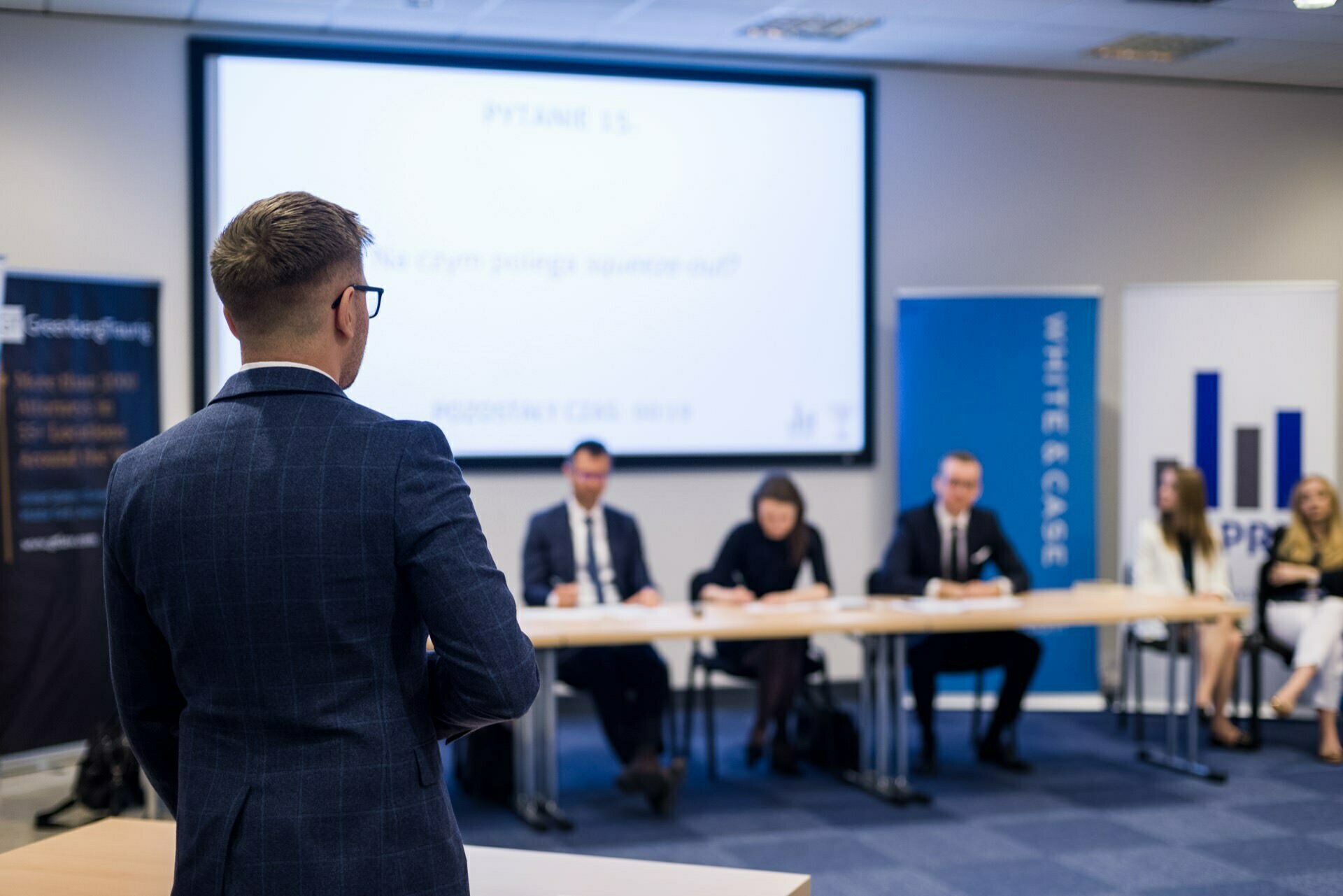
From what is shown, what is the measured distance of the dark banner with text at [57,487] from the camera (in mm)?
5121

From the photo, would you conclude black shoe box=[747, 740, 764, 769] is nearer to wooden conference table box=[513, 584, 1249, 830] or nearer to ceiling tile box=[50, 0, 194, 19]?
wooden conference table box=[513, 584, 1249, 830]

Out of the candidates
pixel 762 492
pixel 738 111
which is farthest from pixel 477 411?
pixel 738 111

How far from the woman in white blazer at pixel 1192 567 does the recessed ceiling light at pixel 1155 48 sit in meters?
1.89

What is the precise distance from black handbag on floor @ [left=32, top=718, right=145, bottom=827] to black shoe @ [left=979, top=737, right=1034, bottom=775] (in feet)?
10.5

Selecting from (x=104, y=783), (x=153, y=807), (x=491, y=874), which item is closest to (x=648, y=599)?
(x=153, y=807)

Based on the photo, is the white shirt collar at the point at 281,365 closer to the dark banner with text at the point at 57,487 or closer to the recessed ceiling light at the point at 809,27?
the dark banner with text at the point at 57,487

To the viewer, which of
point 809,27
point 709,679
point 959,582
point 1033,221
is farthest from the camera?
→ point 1033,221

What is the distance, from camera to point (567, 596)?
5.02 m

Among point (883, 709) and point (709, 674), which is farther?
point (709, 674)

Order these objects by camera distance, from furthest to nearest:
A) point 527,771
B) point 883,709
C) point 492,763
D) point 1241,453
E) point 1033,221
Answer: point 1033,221
point 1241,453
point 883,709
point 492,763
point 527,771

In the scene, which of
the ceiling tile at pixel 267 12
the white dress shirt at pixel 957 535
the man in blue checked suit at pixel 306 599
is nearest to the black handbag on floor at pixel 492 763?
the white dress shirt at pixel 957 535

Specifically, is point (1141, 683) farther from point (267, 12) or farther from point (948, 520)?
point (267, 12)

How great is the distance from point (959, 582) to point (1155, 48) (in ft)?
8.90

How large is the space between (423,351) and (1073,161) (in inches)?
137
